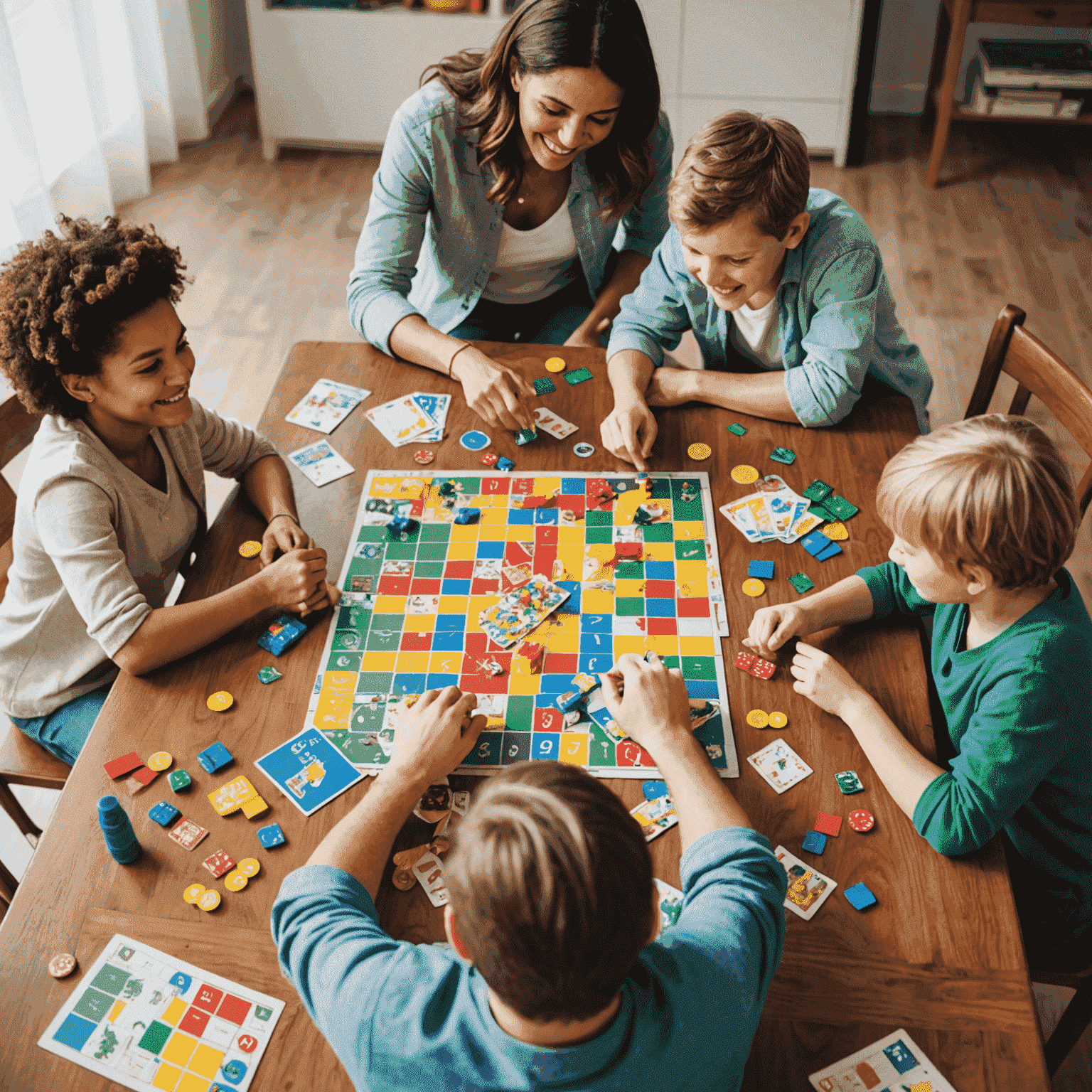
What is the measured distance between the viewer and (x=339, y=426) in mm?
1721

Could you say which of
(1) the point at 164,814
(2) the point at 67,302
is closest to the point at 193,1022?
(1) the point at 164,814

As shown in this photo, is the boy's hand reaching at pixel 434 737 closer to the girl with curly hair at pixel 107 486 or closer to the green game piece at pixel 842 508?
the girl with curly hair at pixel 107 486

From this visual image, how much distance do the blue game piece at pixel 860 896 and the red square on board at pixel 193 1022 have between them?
679mm

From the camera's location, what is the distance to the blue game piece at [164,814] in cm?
117

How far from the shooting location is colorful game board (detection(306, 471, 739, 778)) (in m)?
1.26

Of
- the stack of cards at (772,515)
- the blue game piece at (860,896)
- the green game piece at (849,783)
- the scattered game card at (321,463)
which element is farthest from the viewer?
the scattered game card at (321,463)

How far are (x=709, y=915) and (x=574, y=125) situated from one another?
138cm

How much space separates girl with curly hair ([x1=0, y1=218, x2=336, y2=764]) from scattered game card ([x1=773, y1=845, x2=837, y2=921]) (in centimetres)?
71

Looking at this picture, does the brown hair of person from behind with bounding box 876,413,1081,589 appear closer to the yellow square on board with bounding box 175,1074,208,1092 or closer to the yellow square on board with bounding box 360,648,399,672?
the yellow square on board with bounding box 360,648,399,672

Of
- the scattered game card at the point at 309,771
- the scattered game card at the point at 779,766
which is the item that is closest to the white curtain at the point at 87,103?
the scattered game card at the point at 309,771

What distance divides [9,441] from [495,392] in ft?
2.63

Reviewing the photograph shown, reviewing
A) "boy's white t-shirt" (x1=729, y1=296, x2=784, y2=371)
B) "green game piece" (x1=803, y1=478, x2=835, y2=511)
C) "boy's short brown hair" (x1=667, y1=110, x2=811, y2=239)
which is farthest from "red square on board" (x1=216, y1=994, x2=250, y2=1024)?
"boy's white t-shirt" (x1=729, y1=296, x2=784, y2=371)

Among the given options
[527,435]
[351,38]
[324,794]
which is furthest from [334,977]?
[351,38]

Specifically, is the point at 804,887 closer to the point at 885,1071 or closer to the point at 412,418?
the point at 885,1071
